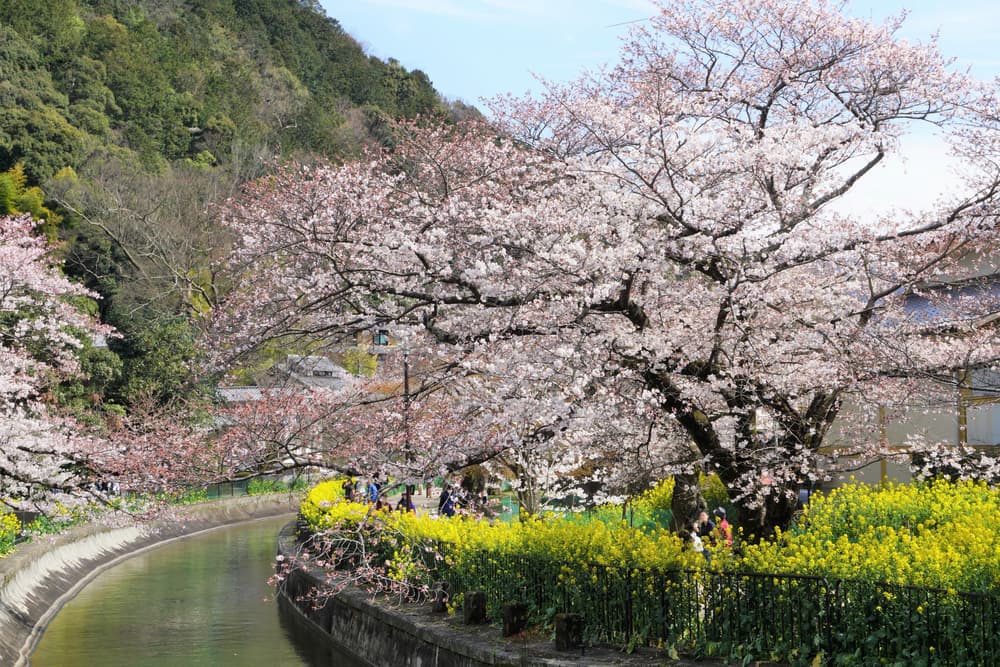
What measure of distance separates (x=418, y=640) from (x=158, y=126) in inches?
2301

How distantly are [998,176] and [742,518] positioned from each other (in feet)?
15.4

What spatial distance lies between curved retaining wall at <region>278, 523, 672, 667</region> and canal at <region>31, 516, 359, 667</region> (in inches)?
16.3

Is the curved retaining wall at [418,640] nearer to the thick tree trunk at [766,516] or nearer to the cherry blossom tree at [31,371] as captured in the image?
the thick tree trunk at [766,516]

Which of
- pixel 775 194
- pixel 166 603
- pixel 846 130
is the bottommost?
pixel 166 603

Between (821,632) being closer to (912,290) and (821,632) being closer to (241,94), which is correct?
(912,290)

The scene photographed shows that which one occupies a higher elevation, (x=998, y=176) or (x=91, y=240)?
(x=91, y=240)

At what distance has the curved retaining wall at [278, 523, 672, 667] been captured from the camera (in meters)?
10.2

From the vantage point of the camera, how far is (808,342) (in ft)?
38.4

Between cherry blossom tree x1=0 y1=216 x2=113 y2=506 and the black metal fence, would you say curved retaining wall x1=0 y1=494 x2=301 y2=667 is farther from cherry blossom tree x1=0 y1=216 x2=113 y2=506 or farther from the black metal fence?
the black metal fence

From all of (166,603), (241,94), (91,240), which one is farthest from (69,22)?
(166,603)

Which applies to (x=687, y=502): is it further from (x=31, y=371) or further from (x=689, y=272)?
(x=31, y=371)

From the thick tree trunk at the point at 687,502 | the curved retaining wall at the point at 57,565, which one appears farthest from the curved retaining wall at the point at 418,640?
the curved retaining wall at the point at 57,565

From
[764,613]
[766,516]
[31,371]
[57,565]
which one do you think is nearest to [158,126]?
[31,371]

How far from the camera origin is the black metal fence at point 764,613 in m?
7.65
